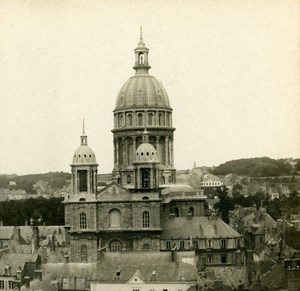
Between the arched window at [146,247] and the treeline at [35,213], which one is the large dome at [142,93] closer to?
the arched window at [146,247]

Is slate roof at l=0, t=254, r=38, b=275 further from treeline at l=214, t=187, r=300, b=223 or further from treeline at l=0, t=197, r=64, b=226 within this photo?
treeline at l=0, t=197, r=64, b=226

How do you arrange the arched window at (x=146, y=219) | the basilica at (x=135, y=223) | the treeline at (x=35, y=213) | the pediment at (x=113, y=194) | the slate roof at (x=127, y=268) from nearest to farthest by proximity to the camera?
the slate roof at (x=127, y=268)
the basilica at (x=135, y=223)
the arched window at (x=146, y=219)
the pediment at (x=113, y=194)
the treeline at (x=35, y=213)

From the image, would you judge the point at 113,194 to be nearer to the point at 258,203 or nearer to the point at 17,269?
the point at 17,269

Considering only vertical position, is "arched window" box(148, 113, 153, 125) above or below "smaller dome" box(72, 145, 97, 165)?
above

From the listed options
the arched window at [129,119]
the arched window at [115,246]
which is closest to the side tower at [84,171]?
the arched window at [115,246]

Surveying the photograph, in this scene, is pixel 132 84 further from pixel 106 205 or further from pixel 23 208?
pixel 23 208

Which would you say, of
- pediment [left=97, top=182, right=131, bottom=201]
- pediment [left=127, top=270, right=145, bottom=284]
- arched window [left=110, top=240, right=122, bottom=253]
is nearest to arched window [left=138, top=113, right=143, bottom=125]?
pediment [left=97, top=182, right=131, bottom=201]

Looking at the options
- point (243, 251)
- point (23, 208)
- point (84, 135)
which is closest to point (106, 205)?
point (84, 135)
